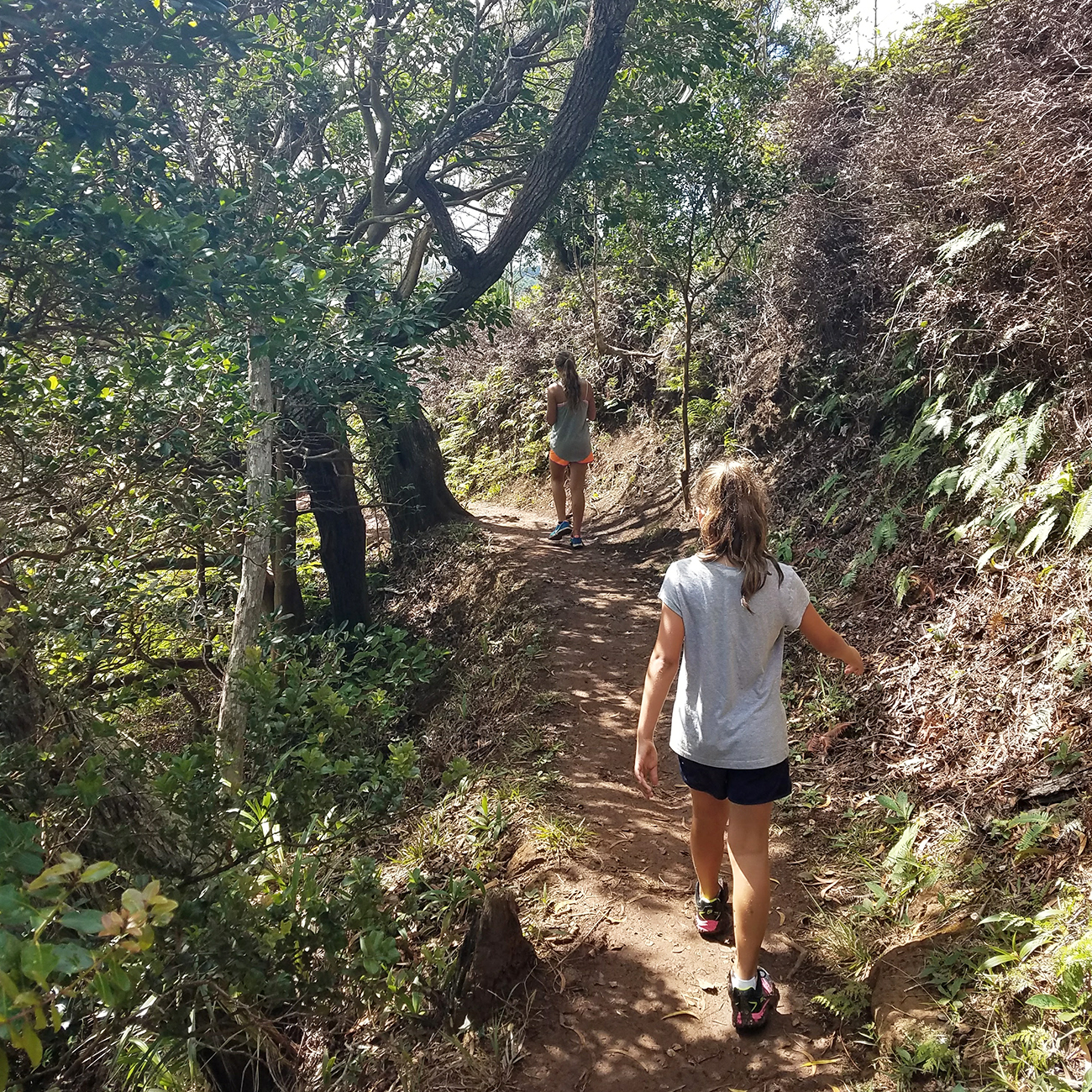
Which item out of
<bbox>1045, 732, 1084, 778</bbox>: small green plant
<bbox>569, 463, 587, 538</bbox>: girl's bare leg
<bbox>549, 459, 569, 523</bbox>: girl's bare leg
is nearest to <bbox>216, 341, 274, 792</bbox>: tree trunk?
<bbox>569, 463, 587, 538</bbox>: girl's bare leg

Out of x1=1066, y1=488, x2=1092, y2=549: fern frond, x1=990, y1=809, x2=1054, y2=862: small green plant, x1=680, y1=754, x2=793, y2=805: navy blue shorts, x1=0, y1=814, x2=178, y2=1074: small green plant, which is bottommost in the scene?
x1=990, y1=809, x2=1054, y2=862: small green plant

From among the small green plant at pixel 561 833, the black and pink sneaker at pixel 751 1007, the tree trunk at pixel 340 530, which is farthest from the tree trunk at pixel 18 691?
the tree trunk at pixel 340 530

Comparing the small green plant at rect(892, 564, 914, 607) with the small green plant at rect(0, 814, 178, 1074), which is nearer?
the small green plant at rect(0, 814, 178, 1074)

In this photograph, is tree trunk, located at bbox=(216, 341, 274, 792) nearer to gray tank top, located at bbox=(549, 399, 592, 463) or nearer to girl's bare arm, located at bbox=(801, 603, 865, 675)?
gray tank top, located at bbox=(549, 399, 592, 463)

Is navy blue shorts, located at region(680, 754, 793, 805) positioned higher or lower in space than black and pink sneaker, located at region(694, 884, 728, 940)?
higher

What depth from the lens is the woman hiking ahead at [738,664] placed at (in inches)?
114

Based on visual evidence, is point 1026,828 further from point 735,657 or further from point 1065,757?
point 735,657

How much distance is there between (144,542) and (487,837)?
9.15 feet

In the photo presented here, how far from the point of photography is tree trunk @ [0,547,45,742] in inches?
125

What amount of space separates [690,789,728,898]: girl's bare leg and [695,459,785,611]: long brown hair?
86cm

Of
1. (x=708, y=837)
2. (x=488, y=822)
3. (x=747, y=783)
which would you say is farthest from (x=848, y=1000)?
(x=488, y=822)

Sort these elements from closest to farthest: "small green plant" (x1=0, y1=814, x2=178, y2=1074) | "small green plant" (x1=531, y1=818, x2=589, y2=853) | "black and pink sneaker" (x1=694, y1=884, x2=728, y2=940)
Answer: "small green plant" (x1=0, y1=814, x2=178, y2=1074) < "black and pink sneaker" (x1=694, y1=884, x2=728, y2=940) < "small green plant" (x1=531, y1=818, x2=589, y2=853)

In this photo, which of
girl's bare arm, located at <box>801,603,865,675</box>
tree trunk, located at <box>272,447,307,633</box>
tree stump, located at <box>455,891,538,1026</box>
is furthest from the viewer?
tree trunk, located at <box>272,447,307,633</box>

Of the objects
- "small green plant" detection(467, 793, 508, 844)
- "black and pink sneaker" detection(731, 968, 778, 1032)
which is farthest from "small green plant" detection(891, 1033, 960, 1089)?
"small green plant" detection(467, 793, 508, 844)
